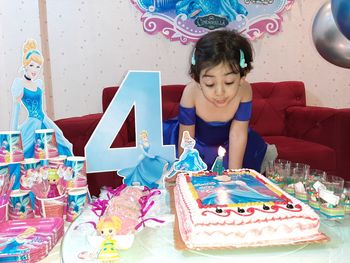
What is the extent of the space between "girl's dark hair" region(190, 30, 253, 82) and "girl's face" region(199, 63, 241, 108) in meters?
0.02

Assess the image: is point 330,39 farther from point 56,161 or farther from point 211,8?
point 211,8

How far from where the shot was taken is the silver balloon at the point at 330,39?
1631 mm

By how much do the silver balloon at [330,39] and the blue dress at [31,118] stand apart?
4.07ft

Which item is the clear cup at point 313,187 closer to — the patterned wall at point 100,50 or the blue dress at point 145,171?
the blue dress at point 145,171

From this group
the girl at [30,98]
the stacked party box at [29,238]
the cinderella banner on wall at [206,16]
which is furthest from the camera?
the cinderella banner on wall at [206,16]

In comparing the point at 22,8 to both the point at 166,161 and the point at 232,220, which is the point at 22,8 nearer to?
the point at 166,161

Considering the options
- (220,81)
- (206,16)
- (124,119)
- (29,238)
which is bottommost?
(29,238)

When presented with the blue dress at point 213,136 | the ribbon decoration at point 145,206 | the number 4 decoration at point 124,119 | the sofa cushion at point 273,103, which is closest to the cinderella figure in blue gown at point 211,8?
the sofa cushion at point 273,103

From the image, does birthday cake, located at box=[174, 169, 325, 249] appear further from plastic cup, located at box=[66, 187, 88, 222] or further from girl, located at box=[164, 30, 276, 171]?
girl, located at box=[164, 30, 276, 171]

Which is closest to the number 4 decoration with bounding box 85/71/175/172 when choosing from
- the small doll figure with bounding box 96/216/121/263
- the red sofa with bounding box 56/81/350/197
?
the small doll figure with bounding box 96/216/121/263

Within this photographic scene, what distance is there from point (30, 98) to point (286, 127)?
218cm

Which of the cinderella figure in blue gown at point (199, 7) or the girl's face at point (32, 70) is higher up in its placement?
the cinderella figure in blue gown at point (199, 7)

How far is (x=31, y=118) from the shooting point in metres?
1.38

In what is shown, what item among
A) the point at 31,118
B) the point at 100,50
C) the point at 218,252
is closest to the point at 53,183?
the point at 31,118
